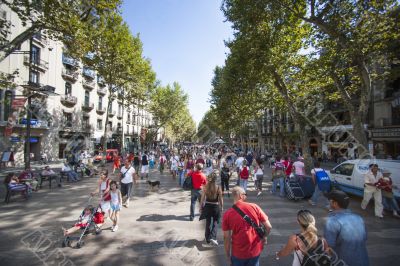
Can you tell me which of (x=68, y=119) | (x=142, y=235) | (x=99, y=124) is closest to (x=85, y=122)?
(x=68, y=119)

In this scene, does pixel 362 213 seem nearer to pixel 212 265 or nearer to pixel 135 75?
pixel 212 265

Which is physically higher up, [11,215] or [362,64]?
[362,64]

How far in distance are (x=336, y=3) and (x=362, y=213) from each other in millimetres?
8849

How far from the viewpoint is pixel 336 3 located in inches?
373

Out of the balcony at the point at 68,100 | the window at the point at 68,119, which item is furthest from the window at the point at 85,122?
the balcony at the point at 68,100

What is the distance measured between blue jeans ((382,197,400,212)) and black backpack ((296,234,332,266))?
651 centimetres

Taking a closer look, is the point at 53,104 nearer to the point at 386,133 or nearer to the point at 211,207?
the point at 211,207

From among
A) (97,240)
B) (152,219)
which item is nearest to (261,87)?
(152,219)

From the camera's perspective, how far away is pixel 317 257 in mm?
2480

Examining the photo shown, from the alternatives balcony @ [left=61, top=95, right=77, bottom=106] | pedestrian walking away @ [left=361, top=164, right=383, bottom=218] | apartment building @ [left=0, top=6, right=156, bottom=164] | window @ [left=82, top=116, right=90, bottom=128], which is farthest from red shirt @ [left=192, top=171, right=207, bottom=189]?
window @ [left=82, top=116, right=90, bottom=128]

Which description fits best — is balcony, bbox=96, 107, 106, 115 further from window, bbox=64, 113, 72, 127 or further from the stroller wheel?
the stroller wheel

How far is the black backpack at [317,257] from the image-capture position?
245 cm

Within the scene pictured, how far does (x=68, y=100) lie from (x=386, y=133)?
3523 centimetres

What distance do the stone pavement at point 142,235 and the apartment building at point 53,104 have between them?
48.2ft
